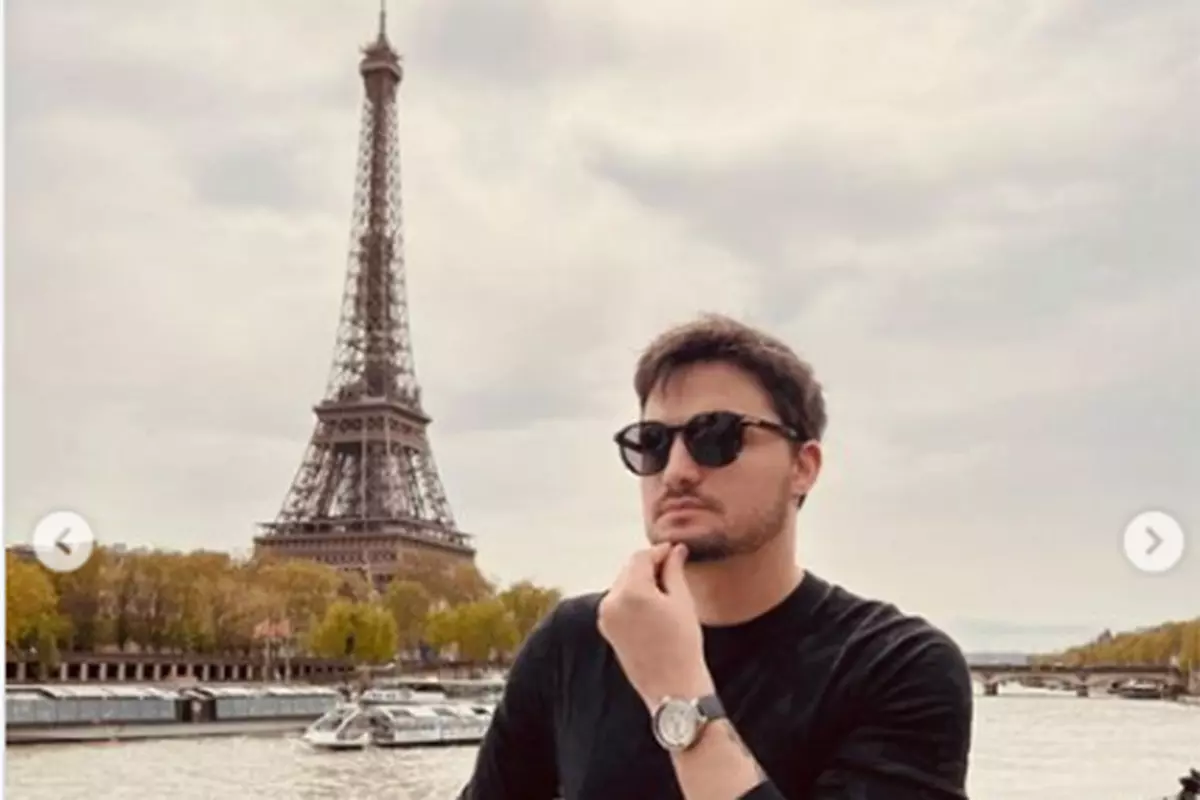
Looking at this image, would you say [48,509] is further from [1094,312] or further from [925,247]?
[1094,312]

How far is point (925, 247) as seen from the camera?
9.43 feet

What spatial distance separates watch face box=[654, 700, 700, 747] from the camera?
1.78ft

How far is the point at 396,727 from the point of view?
811 cm

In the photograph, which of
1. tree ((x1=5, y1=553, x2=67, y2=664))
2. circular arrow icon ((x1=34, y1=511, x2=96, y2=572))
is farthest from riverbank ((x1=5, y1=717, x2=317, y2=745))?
circular arrow icon ((x1=34, y1=511, x2=96, y2=572))

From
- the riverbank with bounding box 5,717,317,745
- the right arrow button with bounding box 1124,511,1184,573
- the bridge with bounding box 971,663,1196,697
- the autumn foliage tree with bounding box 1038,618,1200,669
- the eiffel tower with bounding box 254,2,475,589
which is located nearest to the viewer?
the right arrow button with bounding box 1124,511,1184,573

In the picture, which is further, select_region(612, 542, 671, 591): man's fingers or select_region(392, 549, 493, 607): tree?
select_region(392, 549, 493, 607): tree

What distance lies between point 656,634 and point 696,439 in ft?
0.36

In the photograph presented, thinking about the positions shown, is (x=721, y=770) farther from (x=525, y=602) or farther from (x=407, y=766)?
(x=407, y=766)

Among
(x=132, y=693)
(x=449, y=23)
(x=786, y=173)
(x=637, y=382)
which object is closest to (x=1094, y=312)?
(x=786, y=173)

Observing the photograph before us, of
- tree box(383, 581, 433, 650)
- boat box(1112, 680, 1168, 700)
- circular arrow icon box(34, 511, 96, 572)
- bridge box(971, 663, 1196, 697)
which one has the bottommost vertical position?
boat box(1112, 680, 1168, 700)

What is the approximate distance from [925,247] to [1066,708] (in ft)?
25.9

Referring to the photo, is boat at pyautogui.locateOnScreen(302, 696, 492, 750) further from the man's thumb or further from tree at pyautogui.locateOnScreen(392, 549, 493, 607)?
the man's thumb

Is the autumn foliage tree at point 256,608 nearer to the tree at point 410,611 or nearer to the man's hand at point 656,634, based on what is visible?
the tree at point 410,611

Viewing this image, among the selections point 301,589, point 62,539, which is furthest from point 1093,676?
point 62,539
